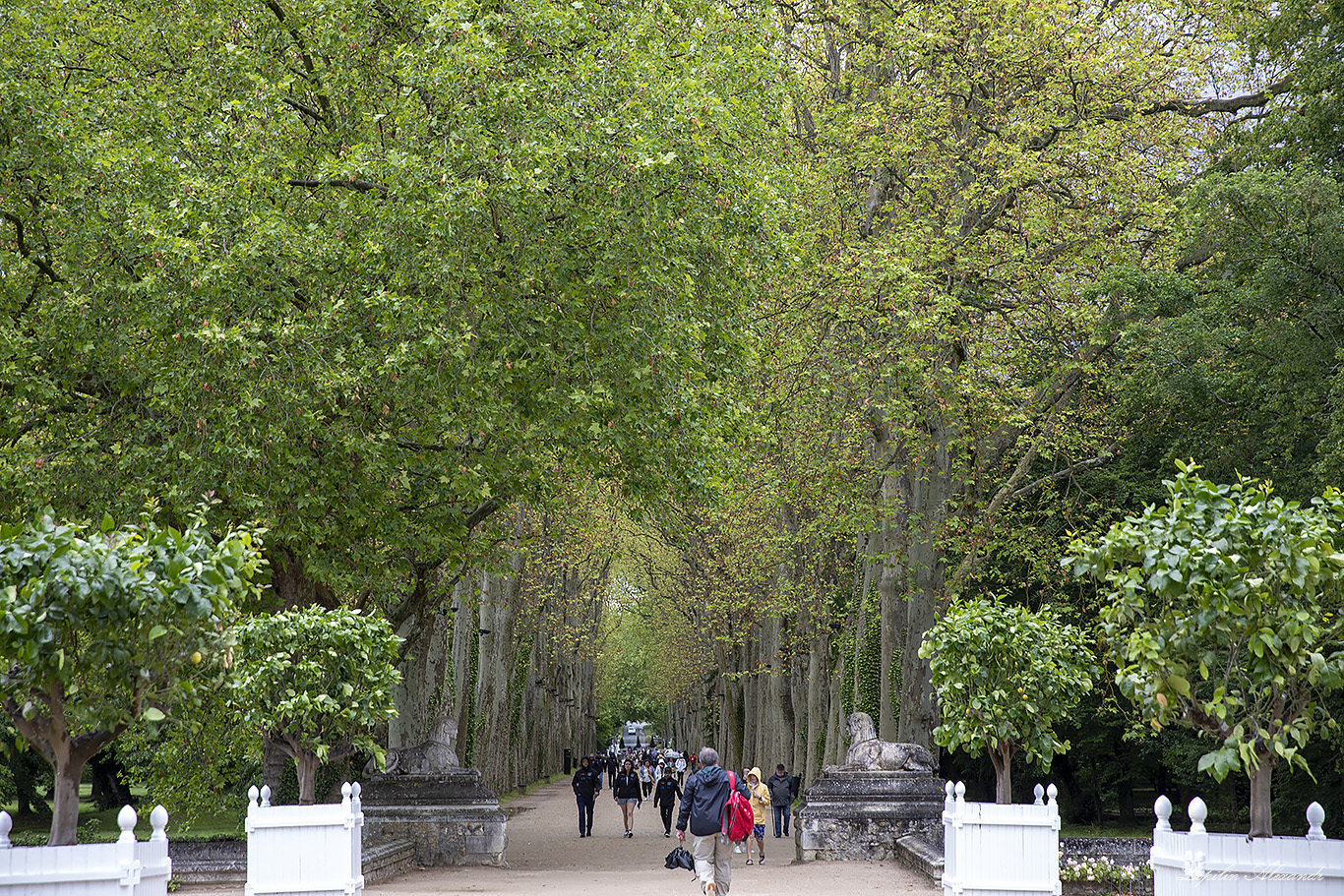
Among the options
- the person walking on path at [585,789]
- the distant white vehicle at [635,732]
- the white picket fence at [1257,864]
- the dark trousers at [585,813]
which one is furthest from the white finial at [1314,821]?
the distant white vehicle at [635,732]

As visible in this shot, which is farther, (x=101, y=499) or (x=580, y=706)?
(x=580, y=706)

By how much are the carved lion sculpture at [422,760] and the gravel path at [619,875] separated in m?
1.51

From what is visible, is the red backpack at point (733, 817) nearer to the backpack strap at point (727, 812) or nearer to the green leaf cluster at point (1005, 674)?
the backpack strap at point (727, 812)

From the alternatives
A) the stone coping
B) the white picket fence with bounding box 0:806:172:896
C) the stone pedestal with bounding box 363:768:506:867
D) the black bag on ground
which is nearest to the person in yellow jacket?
the stone pedestal with bounding box 363:768:506:867

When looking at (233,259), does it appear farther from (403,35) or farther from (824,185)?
(824,185)

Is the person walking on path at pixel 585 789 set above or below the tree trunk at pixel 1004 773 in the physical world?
below

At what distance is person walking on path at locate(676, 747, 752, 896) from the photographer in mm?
10938

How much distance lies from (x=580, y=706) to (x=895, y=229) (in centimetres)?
5210

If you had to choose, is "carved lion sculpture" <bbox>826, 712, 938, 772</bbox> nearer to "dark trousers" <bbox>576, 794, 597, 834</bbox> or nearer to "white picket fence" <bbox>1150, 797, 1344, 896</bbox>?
"dark trousers" <bbox>576, 794, 597, 834</bbox>

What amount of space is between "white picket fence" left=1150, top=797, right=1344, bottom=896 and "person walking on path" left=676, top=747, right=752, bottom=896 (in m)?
4.37

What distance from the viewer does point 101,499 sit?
587 inches

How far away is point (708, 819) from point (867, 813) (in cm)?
799

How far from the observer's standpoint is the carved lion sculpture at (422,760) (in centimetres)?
1842

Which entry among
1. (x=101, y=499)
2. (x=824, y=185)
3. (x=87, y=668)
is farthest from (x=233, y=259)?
(x=824, y=185)
